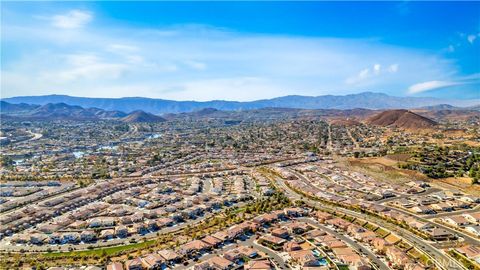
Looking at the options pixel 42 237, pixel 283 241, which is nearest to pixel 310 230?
pixel 283 241

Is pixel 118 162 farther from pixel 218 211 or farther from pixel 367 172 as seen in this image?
pixel 367 172

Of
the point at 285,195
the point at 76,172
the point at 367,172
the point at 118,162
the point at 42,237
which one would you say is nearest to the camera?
the point at 42,237

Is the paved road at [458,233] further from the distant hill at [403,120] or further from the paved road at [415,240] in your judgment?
the distant hill at [403,120]

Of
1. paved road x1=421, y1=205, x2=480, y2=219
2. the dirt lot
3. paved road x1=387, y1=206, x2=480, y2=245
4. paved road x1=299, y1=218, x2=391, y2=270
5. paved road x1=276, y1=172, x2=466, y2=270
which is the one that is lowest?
paved road x1=299, y1=218, x2=391, y2=270

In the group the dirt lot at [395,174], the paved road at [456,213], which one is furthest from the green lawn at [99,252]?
the dirt lot at [395,174]

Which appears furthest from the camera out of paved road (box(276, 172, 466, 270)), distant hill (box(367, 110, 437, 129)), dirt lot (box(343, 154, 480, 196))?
distant hill (box(367, 110, 437, 129))

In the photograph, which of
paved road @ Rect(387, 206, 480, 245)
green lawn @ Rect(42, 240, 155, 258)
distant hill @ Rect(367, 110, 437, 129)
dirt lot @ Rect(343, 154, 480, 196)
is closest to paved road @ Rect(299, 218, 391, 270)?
paved road @ Rect(387, 206, 480, 245)

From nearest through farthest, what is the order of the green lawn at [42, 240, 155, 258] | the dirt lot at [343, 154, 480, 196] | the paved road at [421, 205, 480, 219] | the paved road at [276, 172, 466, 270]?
the paved road at [276, 172, 466, 270], the green lawn at [42, 240, 155, 258], the paved road at [421, 205, 480, 219], the dirt lot at [343, 154, 480, 196]

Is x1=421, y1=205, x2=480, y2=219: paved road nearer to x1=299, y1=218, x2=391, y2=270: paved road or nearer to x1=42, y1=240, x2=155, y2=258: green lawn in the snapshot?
x1=299, y1=218, x2=391, y2=270: paved road

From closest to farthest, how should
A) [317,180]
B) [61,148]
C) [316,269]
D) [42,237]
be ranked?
[316,269] → [42,237] → [317,180] → [61,148]
